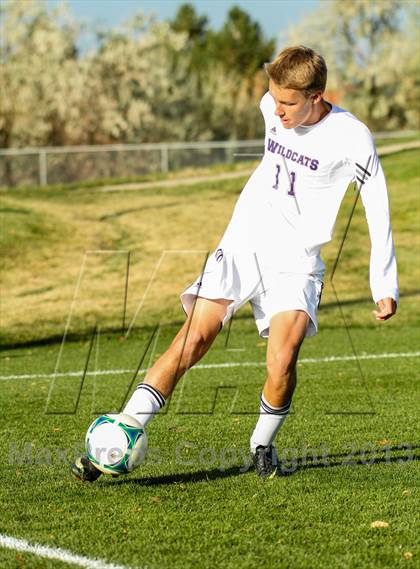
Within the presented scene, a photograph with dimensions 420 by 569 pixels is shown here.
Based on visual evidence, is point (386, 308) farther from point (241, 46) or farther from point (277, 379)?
point (241, 46)

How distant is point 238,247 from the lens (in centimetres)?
581

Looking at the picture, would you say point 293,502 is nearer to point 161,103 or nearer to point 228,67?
point 161,103

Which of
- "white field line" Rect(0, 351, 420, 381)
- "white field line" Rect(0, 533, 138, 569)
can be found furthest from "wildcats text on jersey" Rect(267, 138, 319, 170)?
"white field line" Rect(0, 351, 420, 381)

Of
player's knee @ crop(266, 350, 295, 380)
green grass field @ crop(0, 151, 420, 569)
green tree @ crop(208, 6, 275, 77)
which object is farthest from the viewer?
green tree @ crop(208, 6, 275, 77)

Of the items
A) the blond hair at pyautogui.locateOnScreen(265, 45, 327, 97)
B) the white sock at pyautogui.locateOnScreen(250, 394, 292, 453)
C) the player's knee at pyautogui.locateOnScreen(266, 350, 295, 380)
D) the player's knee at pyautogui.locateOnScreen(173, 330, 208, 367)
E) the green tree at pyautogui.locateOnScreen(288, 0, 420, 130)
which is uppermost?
the blond hair at pyautogui.locateOnScreen(265, 45, 327, 97)

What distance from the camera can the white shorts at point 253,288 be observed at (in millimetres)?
5664

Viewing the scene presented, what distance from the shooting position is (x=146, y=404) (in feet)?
18.2

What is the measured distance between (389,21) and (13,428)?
60.1 metres

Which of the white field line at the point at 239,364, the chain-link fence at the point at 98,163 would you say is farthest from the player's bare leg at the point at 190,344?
the chain-link fence at the point at 98,163

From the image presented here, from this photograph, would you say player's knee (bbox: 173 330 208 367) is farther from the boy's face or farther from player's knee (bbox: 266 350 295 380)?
the boy's face

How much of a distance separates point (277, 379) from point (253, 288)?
51 centimetres

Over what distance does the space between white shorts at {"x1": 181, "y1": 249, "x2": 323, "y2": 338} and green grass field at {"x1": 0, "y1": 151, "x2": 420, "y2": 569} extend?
3.11ft

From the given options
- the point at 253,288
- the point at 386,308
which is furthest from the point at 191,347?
the point at 386,308

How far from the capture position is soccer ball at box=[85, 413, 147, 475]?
213 inches
